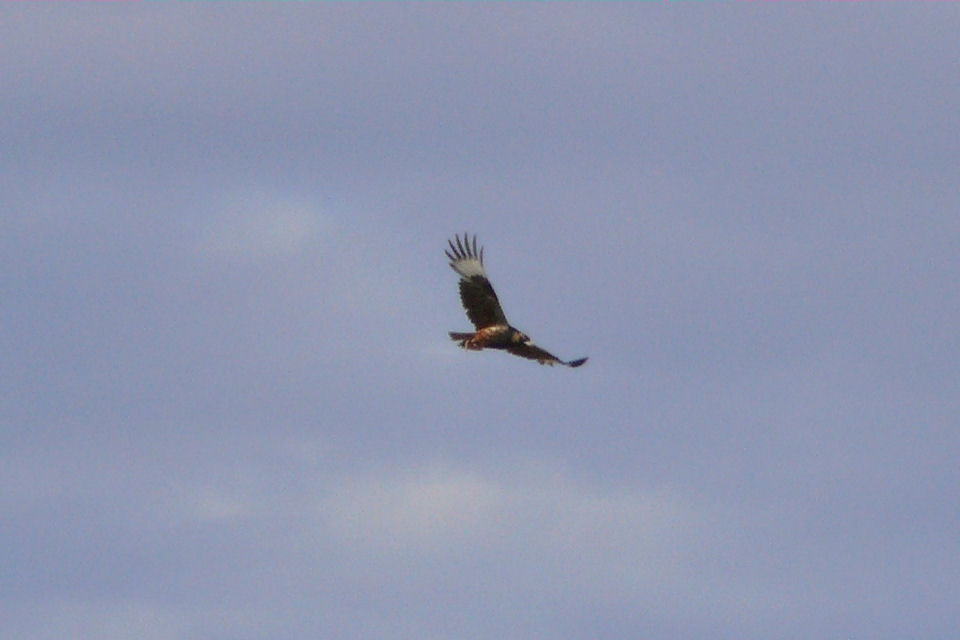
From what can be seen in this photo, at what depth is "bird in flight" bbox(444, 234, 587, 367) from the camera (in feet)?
119

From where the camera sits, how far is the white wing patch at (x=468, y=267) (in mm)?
37906

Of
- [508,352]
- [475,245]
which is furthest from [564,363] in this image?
[475,245]

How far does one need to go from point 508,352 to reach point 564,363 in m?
1.88

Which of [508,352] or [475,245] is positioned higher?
[475,245]

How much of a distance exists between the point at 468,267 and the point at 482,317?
1687 millimetres

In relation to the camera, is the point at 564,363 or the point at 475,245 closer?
the point at 564,363

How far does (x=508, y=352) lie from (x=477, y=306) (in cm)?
152

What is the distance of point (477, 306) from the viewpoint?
1462 inches

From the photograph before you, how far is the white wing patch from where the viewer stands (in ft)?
124

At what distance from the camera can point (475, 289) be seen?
37500mm

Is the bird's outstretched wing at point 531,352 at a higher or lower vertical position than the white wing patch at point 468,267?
lower

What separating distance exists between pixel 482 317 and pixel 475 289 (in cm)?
90

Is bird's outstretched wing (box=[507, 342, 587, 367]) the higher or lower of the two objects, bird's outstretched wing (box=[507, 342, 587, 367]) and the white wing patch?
the lower

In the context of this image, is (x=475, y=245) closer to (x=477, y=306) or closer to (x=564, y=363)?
(x=477, y=306)
